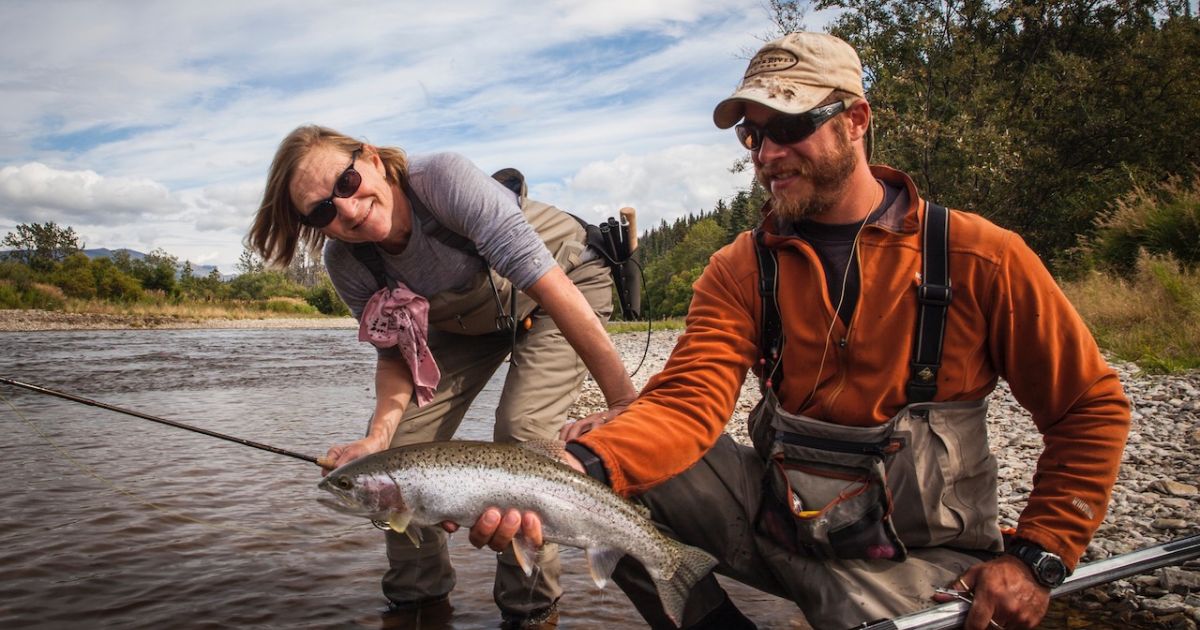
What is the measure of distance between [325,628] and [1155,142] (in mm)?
24747

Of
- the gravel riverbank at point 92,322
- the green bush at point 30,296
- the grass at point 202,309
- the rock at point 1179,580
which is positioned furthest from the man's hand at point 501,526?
the grass at point 202,309

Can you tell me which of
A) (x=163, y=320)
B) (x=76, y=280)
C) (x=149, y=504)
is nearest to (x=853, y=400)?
(x=149, y=504)

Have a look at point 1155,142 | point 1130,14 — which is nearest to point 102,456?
point 1155,142

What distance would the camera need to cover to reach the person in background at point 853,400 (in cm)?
263

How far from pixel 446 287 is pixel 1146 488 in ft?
15.1

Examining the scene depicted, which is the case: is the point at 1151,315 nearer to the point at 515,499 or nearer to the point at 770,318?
the point at 770,318

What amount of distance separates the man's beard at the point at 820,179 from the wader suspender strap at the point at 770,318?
0.51 ft

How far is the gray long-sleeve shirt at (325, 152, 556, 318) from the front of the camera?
141 inches

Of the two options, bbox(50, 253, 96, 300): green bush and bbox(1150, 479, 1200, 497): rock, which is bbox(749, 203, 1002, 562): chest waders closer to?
bbox(1150, 479, 1200, 497): rock

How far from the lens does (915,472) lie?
2752mm

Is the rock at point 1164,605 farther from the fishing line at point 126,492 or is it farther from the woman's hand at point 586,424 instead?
the fishing line at point 126,492

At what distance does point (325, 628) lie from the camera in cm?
449

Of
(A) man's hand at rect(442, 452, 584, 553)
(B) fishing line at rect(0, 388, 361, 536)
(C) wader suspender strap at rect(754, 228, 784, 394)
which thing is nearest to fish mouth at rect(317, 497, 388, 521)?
(A) man's hand at rect(442, 452, 584, 553)

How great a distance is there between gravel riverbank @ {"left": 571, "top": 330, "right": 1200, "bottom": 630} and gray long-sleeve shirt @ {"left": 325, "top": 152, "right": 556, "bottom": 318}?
3092mm
